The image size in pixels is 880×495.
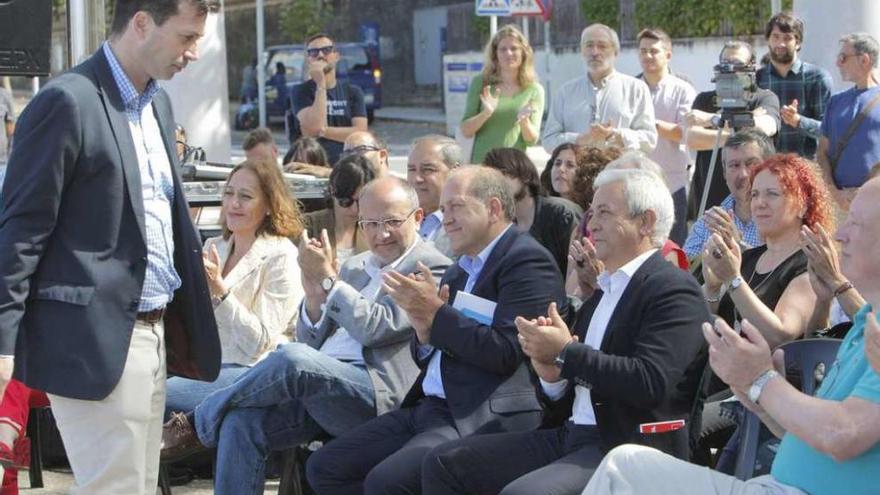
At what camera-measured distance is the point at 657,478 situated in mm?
3969

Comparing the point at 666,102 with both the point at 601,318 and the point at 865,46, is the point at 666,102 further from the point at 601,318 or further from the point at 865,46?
the point at 601,318

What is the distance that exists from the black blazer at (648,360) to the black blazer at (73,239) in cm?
145

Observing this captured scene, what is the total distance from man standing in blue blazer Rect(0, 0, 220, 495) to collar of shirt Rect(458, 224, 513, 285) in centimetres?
151

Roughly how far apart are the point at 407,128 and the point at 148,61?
1021 inches

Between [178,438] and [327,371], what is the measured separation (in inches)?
30.8

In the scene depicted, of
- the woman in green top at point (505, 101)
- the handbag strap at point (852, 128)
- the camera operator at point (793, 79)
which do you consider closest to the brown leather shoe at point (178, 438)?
the woman in green top at point (505, 101)

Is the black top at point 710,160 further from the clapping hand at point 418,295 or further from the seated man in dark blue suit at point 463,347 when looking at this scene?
the clapping hand at point 418,295

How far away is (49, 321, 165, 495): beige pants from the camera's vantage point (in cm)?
403

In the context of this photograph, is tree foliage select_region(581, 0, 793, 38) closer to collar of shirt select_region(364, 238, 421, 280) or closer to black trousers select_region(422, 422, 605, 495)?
collar of shirt select_region(364, 238, 421, 280)

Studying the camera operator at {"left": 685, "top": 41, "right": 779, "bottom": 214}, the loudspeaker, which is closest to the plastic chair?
the camera operator at {"left": 685, "top": 41, "right": 779, "bottom": 214}

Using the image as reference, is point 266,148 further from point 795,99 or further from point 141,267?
point 141,267

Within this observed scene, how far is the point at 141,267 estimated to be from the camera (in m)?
4.04

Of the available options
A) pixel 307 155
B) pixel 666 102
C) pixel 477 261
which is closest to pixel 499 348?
pixel 477 261

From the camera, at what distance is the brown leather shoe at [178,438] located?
588 centimetres
